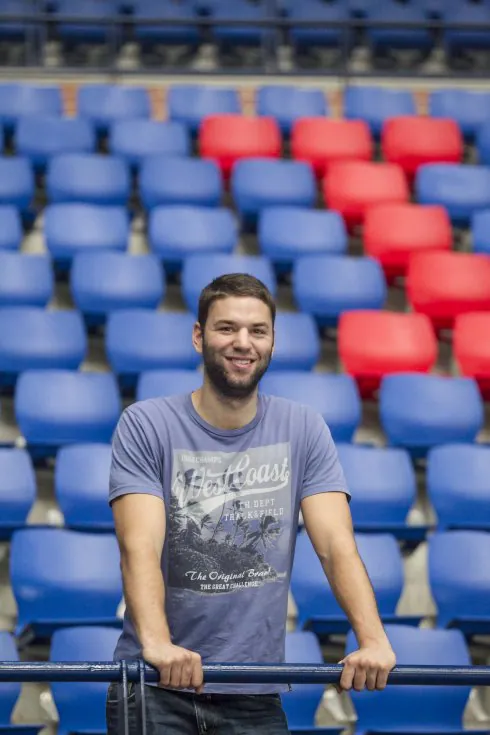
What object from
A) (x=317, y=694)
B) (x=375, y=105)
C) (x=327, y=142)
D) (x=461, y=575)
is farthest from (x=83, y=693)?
(x=375, y=105)

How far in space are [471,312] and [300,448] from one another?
257cm

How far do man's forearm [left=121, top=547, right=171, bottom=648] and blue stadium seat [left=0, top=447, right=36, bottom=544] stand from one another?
1.72m

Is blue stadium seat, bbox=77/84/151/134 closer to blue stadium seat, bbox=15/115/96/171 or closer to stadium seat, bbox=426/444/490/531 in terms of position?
blue stadium seat, bbox=15/115/96/171

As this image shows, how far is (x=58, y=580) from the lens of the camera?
301 cm

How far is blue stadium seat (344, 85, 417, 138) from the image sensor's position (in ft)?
18.0

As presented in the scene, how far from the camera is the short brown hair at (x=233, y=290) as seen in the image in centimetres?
171

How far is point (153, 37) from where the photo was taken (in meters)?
6.14

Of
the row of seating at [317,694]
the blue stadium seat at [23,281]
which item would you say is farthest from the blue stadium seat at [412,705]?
the blue stadium seat at [23,281]

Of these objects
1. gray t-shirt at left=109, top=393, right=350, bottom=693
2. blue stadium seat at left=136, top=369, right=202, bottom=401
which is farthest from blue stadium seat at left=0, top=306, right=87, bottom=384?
gray t-shirt at left=109, top=393, right=350, bottom=693

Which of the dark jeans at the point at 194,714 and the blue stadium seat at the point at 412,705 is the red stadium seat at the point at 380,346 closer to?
the blue stadium seat at the point at 412,705

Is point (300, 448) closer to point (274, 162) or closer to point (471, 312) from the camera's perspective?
point (471, 312)

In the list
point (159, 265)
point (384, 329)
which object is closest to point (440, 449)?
point (384, 329)

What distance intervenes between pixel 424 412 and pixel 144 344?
2.87ft

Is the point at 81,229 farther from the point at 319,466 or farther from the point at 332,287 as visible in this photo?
the point at 319,466
